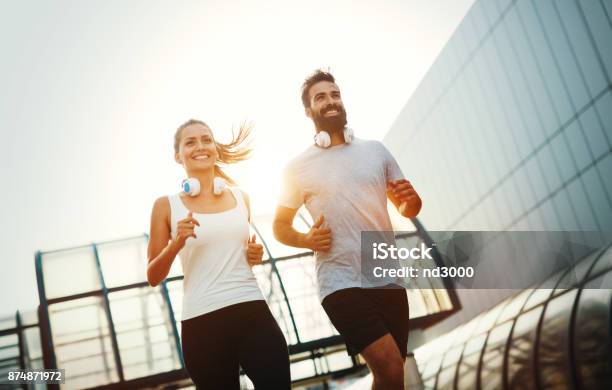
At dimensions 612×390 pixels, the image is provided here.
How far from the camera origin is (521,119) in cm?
2303

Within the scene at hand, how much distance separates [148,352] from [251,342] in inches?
408

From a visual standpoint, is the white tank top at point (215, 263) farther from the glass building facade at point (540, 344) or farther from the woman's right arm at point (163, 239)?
the glass building facade at point (540, 344)

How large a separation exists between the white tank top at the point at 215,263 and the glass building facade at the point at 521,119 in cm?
1688

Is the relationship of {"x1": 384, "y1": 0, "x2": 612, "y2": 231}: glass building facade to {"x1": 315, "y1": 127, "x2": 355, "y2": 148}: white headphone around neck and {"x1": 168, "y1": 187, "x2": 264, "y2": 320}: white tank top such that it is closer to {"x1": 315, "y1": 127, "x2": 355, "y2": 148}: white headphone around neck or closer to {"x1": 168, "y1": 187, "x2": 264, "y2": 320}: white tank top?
{"x1": 315, "y1": 127, "x2": 355, "y2": 148}: white headphone around neck

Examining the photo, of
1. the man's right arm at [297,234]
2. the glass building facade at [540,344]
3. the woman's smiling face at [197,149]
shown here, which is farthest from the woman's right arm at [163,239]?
the glass building facade at [540,344]

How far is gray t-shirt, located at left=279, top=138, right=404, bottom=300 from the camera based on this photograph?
12.3ft

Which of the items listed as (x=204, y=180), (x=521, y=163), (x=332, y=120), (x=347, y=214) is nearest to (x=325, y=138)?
(x=332, y=120)

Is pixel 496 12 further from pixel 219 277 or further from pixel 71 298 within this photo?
pixel 219 277

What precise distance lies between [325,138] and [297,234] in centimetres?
68

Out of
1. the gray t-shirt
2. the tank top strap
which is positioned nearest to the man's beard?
the gray t-shirt

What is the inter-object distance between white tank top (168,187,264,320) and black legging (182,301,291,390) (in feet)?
0.23

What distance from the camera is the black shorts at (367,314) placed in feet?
11.6

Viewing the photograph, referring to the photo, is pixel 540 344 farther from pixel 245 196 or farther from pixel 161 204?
pixel 161 204

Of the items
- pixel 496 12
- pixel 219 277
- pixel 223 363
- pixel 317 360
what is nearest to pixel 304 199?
pixel 219 277
